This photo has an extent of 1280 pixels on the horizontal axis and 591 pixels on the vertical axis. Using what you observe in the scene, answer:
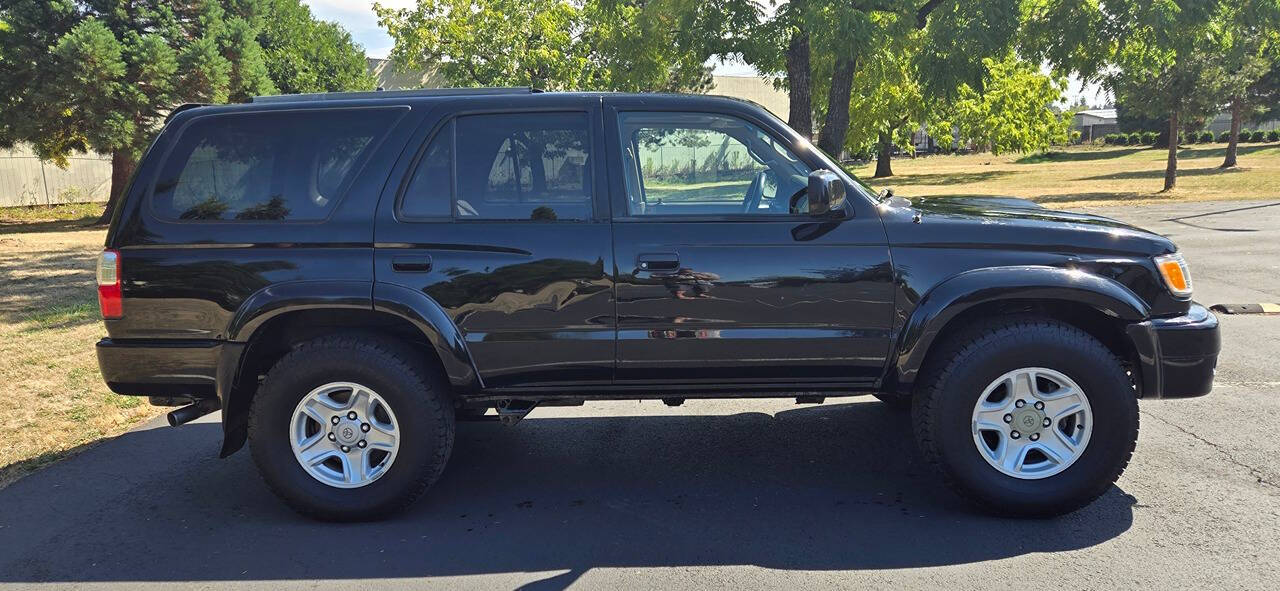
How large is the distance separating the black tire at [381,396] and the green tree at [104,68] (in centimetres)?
1847

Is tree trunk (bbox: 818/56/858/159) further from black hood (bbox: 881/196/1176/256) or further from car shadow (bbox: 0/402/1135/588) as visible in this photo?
black hood (bbox: 881/196/1176/256)

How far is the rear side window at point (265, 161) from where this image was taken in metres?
4.16

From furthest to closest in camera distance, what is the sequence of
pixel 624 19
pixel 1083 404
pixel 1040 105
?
pixel 1040 105, pixel 624 19, pixel 1083 404

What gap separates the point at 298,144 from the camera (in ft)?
13.8

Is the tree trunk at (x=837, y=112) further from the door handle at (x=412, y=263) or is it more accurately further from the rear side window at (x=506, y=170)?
the door handle at (x=412, y=263)

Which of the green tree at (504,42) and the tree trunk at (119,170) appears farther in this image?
the green tree at (504,42)

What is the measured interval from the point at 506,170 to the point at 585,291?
0.69 metres

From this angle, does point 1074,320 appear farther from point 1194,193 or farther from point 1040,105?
point 1040,105

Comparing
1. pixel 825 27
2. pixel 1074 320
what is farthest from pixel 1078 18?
pixel 1074 320

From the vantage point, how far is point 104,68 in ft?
63.0

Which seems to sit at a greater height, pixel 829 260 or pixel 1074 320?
pixel 829 260

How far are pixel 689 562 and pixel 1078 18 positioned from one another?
13202 millimetres

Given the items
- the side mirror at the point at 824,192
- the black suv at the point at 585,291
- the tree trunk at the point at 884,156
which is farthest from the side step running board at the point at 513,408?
the tree trunk at the point at 884,156

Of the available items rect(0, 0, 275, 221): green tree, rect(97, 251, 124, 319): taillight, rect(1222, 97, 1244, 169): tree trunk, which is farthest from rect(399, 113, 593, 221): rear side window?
rect(1222, 97, 1244, 169): tree trunk
